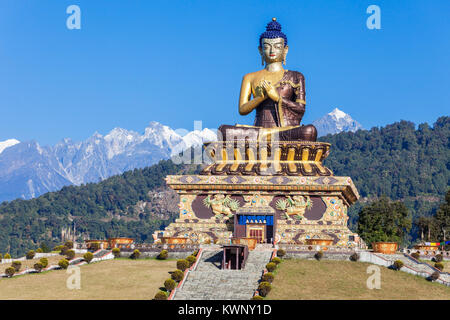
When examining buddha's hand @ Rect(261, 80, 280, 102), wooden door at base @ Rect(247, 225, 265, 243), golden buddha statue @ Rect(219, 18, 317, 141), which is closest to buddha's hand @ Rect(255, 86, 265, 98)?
golden buddha statue @ Rect(219, 18, 317, 141)

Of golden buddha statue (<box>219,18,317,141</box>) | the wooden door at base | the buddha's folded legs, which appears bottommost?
the wooden door at base

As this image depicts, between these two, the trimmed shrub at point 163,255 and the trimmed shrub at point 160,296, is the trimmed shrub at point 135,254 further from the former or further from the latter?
the trimmed shrub at point 160,296

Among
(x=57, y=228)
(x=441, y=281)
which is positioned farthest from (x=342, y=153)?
(x=441, y=281)

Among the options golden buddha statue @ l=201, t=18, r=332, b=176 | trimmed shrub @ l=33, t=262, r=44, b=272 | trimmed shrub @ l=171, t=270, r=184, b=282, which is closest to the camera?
trimmed shrub @ l=171, t=270, r=184, b=282

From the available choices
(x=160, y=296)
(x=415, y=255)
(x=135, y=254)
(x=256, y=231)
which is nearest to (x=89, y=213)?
(x=256, y=231)

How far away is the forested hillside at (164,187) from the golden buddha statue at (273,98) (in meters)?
91.2

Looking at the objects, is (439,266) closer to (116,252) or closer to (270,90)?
(116,252)

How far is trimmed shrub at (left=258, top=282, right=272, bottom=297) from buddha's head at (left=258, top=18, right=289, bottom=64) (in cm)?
1896

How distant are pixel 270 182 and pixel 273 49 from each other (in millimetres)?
7860

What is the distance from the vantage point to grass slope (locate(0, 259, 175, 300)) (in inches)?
1138

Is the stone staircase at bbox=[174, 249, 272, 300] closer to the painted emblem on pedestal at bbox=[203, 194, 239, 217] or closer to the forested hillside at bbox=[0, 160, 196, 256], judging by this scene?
the painted emblem on pedestal at bbox=[203, 194, 239, 217]

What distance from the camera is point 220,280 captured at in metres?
30.5

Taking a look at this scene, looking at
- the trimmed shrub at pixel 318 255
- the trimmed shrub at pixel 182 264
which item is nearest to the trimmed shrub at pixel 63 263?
the trimmed shrub at pixel 182 264

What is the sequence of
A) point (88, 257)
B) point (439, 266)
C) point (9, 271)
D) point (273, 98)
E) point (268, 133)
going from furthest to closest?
1. point (273, 98)
2. point (268, 133)
3. point (88, 257)
4. point (439, 266)
5. point (9, 271)
